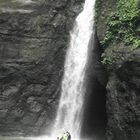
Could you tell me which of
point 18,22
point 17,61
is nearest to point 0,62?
point 17,61

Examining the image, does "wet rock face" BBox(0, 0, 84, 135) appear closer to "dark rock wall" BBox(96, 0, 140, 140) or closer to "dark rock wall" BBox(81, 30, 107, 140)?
"dark rock wall" BBox(81, 30, 107, 140)

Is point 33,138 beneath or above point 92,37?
beneath

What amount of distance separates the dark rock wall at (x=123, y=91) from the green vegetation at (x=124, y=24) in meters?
0.32

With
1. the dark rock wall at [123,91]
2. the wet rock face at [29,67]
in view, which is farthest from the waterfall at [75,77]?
the dark rock wall at [123,91]

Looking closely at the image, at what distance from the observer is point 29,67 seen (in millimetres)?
27828

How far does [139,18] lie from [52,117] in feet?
31.7

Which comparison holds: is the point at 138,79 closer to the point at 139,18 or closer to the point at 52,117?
the point at 139,18

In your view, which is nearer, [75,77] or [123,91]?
[123,91]

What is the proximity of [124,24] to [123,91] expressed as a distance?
3845 millimetres

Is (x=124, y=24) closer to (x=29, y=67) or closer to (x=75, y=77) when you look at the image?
(x=75, y=77)

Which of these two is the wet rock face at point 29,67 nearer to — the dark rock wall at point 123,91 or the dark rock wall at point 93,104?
the dark rock wall at point 93,104

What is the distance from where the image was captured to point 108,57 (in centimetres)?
2302

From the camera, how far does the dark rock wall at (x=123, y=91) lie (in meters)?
21.8

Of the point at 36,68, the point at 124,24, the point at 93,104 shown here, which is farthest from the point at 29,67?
the point at 124,24
